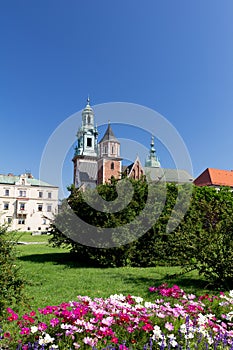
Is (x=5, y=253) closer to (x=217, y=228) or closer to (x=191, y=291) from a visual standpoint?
(x=191, y=291)

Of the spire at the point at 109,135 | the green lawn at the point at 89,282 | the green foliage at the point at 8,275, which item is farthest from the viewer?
the spire at the point at 109,135

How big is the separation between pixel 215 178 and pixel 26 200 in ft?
116

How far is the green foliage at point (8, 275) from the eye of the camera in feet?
12.6

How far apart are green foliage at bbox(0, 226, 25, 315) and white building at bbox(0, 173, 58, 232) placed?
50.0 m

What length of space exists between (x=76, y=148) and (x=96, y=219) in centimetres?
6823

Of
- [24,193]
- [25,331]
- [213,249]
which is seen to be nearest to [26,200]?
[24,193]

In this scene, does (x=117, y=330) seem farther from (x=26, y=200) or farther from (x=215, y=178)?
(x=215, y=178)

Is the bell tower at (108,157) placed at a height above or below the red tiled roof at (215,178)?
above

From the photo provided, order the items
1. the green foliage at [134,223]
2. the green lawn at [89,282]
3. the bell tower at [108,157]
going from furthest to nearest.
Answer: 1. the bell tower at [108,157]
2. the green foliage at [134,223]
3. the green lawn at [89,282]

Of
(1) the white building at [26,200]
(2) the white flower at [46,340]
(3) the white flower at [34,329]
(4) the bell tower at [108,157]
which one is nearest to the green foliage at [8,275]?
(3) the white flower at [34,329]

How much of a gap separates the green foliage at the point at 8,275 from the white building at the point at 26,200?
50.0m

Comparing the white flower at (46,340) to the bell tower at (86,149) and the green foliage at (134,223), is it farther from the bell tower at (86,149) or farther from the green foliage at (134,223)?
the bell tower at (86,149)

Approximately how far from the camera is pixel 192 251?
22.8ft

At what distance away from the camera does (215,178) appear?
56500 mm
